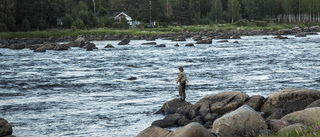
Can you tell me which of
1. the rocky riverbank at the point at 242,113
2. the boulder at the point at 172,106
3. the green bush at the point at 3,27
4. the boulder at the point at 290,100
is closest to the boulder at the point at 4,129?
the rocky riverbank at the point at 242,113

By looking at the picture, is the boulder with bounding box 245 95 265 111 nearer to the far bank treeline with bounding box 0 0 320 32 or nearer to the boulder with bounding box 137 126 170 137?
the boulder with bounding box 137 126 170 137

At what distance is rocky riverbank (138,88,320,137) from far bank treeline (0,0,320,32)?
7601cm

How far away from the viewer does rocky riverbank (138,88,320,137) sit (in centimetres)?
1279

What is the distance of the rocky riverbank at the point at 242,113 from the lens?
1279cm

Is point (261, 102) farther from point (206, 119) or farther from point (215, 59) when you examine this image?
point (215, 59)

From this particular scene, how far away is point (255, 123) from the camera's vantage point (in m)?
12.8

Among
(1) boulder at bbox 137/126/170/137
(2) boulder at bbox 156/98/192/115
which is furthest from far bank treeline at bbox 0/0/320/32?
(1) boulder at bbox 137/126/170/137

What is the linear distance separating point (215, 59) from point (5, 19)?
188ft

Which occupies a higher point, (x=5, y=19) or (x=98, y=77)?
(x=5, y=19)

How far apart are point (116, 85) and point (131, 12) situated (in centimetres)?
10205

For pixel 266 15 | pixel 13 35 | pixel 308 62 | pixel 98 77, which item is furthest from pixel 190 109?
pixel 266 15

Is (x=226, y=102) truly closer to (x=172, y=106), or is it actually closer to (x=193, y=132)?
(x=172, y=106)

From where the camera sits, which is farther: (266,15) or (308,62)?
(266,15)

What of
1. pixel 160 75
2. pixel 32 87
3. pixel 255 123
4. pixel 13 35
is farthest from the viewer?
pixel 13 35
